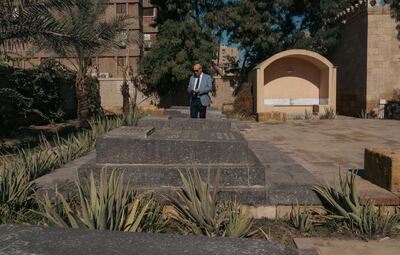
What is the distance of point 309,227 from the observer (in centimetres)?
411

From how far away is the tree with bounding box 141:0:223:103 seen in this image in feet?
72.3

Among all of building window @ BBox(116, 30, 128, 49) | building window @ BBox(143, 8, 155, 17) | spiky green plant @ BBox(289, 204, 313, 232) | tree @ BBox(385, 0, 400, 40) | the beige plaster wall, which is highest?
building window @ BBox(143, 8, 155, 17)

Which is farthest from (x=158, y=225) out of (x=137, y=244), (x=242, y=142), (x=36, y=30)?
(x=36, y=30)

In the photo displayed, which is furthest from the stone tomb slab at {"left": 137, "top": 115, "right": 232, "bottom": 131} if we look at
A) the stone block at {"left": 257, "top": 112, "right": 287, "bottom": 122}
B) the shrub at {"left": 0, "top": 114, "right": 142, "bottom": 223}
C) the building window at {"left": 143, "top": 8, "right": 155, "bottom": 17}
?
the building window at {"left": 143, "top": 8, "right": 155, "bottom": 17}

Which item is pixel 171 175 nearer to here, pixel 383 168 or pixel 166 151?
pixel 166 151

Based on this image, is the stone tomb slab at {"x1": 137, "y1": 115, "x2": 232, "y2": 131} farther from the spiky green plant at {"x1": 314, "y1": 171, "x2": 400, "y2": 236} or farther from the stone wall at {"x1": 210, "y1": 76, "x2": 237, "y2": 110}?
the stone wall at {"x1": 210, "y1": 76, "x2": 237, "y2": 110}

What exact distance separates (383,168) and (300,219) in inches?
57.1

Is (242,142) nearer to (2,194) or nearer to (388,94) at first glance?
(2,194)

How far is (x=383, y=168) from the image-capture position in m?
4.96

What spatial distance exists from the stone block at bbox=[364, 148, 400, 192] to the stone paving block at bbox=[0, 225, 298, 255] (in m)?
3.12

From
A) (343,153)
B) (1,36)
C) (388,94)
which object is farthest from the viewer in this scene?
(388,94)

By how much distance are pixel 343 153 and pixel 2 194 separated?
607 cm

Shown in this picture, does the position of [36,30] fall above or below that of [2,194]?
above

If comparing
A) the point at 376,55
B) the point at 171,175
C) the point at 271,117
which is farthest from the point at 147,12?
the point at 171,175
